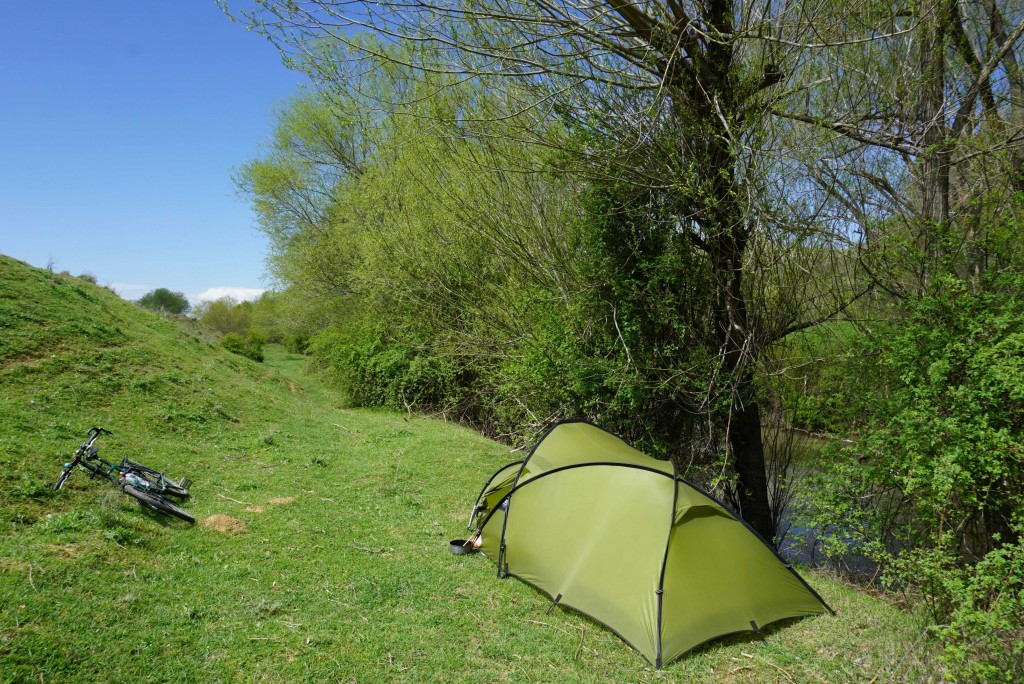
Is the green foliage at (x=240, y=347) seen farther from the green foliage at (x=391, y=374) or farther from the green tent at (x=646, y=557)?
the green tent at (x=646, y=557)

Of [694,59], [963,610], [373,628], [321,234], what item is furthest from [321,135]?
[963,610]

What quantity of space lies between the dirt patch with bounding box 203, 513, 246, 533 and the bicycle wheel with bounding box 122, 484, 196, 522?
29cm

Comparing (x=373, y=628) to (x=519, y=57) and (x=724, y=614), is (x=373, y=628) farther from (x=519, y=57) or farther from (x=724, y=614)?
(x=519, y=57)

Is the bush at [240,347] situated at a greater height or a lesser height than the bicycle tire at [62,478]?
greater

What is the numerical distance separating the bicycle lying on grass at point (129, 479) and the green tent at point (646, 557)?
11.2ft

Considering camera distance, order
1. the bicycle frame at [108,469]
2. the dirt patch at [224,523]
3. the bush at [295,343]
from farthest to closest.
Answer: the bush at [295,343] < the dirt patch at [224,523] < the bicycle frame at [108,469]

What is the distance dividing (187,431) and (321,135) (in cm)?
1882

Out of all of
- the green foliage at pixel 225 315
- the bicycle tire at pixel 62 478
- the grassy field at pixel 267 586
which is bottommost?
the grassy field at pixel 267 586

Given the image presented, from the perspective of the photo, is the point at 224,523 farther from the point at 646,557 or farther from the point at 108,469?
the point at 646,557

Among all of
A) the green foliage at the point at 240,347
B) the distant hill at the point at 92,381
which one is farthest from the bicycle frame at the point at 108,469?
the green foliage at the point at 240,347

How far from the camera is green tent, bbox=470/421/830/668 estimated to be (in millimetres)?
5043

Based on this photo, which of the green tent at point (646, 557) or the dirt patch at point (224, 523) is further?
the dirt patch at point (224, 523)

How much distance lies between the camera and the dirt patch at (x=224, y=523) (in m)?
6.34

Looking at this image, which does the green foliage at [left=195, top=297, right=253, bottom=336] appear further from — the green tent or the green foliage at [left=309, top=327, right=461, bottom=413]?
the green tent
